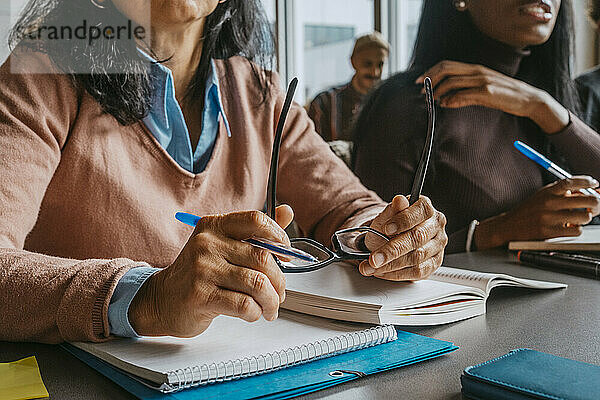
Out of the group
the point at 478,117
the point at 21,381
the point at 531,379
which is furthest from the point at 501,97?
the point at 21,381

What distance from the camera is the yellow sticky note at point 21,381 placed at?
591mm

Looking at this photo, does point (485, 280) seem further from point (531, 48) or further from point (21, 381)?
point (531, 48)

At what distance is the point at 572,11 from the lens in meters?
1.88

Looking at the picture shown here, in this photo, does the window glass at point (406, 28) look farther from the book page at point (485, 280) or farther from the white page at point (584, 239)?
the book page at point (485, 280)

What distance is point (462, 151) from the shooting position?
65.4 inches

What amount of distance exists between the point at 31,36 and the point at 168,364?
0.78 m

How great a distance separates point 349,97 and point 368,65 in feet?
0.39

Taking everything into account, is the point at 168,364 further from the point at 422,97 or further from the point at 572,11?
the point at 572,11

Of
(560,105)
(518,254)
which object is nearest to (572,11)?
(560,105)

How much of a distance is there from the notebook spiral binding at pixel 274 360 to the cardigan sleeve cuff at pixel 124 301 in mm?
119

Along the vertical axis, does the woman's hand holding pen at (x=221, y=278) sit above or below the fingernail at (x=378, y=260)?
above

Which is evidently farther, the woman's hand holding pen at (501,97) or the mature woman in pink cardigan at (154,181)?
the woman's hand holding pen at (501,97)

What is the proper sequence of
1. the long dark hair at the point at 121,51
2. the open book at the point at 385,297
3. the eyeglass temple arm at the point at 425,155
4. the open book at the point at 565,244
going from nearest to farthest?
the open book at the point at 385,297
the eyeglass temple arm at the point at 425,155
the long dark hair at the point at 121,51
the open book at the point at 565,244

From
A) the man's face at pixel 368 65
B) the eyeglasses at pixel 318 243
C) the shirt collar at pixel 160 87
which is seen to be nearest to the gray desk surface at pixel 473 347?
the eyeglasses at pixel 318 243
